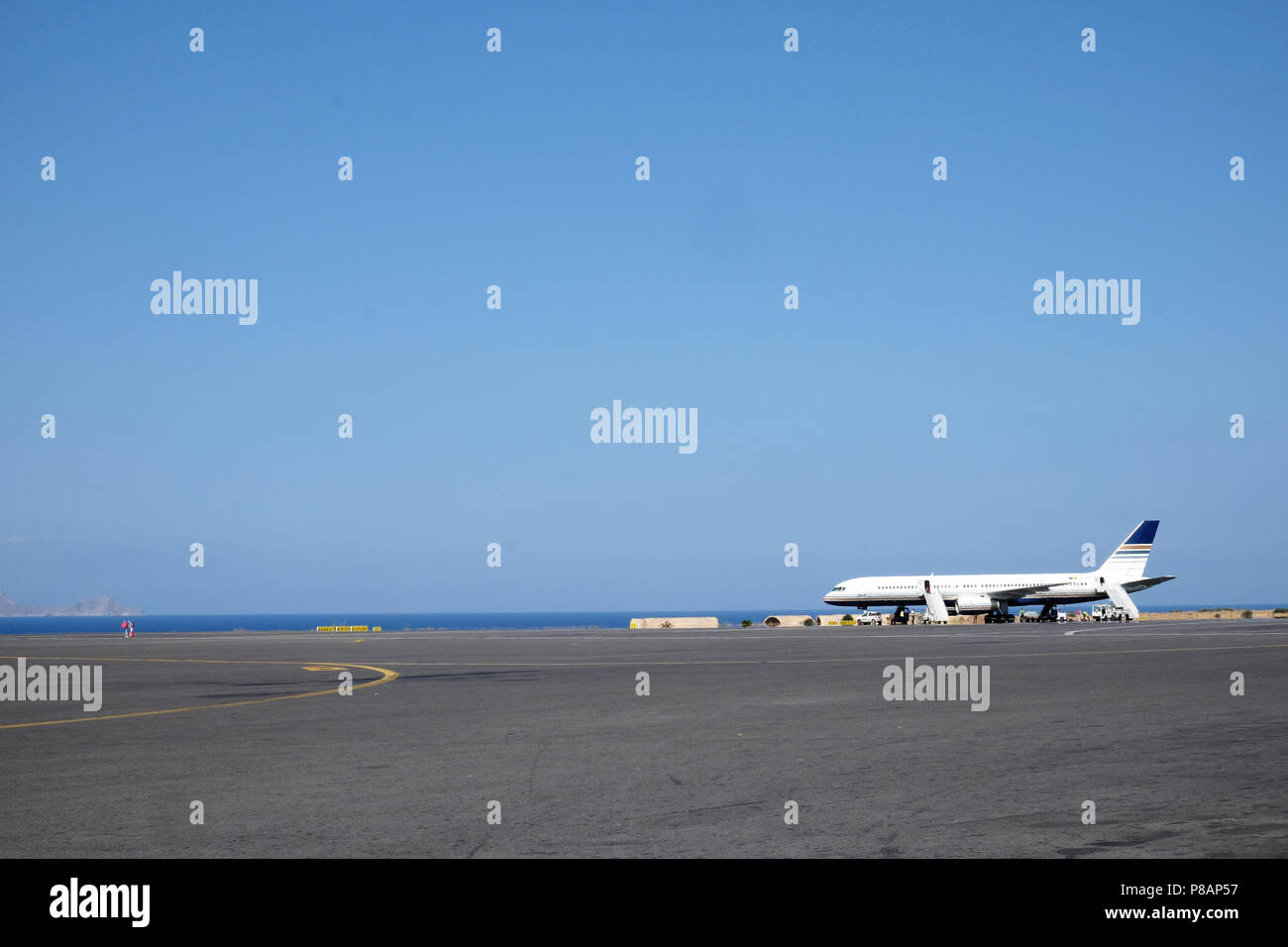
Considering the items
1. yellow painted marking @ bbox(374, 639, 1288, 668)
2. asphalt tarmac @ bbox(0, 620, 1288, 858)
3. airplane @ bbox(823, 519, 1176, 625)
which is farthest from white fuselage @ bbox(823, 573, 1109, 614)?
asphalt tarmac @ bbox(0, 620, 1288, 858)

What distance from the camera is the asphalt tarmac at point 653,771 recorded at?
371 inches

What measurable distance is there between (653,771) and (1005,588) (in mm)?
97658

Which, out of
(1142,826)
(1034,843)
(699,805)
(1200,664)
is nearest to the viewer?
(1034,843)

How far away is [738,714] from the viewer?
64.3 feet

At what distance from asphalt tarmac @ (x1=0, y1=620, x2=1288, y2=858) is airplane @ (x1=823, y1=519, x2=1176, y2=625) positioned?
78.4m

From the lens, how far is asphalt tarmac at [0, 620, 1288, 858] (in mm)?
9422

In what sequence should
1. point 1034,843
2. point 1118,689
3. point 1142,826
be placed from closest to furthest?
point 1034,843, point 1142,826, point 1118,689

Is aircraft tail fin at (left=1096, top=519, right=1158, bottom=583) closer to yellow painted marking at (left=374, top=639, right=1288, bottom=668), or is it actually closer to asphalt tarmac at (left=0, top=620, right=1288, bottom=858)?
yellow painted marking at (left=374, top=639, right=1288, bottom=668)

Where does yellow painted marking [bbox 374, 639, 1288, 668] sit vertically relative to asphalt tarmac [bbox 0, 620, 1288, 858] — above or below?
above

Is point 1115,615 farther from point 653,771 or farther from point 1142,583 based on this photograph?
point 653,771

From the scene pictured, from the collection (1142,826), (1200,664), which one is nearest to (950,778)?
(1142,826)

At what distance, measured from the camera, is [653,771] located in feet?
43.2
